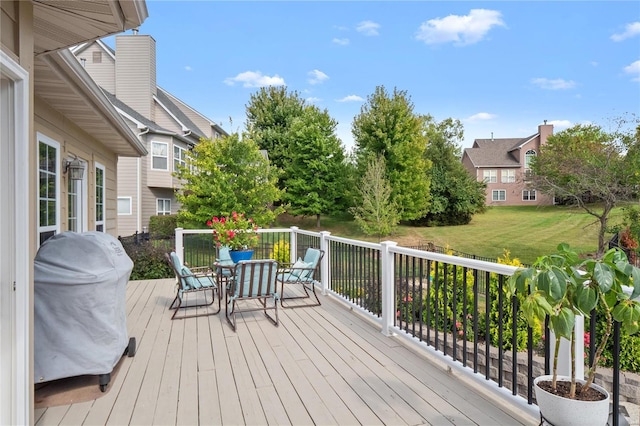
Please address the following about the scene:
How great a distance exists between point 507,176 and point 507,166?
0.93 meters

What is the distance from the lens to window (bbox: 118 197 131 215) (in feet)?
49.4

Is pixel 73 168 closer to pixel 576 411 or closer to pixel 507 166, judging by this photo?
pixel 576 411

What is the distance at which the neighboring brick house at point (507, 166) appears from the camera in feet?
110

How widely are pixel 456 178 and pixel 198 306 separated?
23.0 m

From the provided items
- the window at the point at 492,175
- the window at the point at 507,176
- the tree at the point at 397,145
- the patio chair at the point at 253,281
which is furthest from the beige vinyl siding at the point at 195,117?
the window at the point at 507,176

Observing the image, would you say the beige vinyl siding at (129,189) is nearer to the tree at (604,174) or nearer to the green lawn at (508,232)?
the green lawn at (508,232)

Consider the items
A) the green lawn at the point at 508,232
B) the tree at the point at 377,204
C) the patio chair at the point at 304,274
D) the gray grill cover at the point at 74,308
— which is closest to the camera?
the gray grill cover at the point at 74,308

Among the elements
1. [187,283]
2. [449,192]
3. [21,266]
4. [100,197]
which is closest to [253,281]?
[187,283]

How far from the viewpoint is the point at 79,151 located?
581 cm

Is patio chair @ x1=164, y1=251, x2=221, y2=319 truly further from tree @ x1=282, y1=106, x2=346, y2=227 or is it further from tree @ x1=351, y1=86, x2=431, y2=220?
tree @ x1=282, y1=106, x2=346, y2=227

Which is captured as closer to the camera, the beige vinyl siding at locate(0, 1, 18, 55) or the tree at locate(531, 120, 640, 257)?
the beige vinyl siding at locate(0, 1, 18, 55)

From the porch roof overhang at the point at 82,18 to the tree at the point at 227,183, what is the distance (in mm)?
10474

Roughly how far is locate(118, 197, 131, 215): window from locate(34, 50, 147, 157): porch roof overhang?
919 cm

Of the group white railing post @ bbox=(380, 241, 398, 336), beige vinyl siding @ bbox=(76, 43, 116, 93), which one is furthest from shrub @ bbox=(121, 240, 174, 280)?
beige vinyl siding @ bbox=(76, 43, 116, 93)
